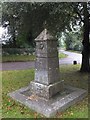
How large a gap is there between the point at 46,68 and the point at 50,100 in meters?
1.00

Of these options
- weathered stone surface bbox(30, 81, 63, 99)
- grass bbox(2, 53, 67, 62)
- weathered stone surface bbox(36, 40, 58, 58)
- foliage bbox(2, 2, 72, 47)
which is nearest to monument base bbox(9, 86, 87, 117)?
weathered stone surface bbox(30, 81, 63, 99)

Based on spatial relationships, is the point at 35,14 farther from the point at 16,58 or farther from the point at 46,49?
the point at 16,58

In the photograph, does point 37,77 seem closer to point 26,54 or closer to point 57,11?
point 57,11

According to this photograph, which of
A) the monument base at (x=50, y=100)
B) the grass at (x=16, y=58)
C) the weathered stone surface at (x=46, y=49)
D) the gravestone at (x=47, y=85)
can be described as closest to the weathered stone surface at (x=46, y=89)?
the gravestone at (x=47, y=85)

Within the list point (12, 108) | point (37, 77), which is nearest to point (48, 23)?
point (37, 77)

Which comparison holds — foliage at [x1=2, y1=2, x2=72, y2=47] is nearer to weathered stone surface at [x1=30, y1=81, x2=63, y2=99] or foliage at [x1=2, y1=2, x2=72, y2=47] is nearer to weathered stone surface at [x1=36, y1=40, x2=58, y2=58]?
weathered stone surface at [x1=36, y1=40, x2=58, y2=58]

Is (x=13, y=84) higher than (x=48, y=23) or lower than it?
lower

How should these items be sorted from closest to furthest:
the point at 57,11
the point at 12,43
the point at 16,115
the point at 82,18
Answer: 1. the point at 16,115
2. the point at 57,11
3. the point at 82,18
4. the point at 12,43

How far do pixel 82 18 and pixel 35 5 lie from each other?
196 inches

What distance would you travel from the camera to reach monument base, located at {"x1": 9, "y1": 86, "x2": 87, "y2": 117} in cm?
465

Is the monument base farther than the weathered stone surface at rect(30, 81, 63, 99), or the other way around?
the weathered stone surface at rect(30, 81, 63, 99)

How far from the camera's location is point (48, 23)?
6871mm

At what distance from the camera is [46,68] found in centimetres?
536

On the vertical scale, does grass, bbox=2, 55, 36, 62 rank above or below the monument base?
above
